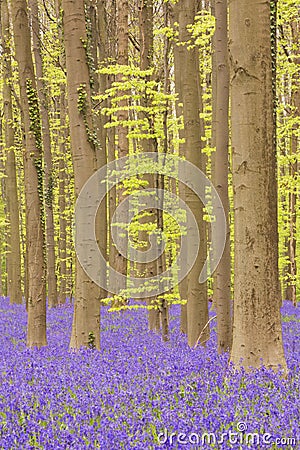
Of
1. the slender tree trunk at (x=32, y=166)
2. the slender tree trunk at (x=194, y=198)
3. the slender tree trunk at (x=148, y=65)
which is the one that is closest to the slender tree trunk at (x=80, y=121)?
the slender tree trunk at (x=32, y=166)

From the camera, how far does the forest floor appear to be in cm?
468

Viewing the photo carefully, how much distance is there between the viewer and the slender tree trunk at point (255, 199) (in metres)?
7.15

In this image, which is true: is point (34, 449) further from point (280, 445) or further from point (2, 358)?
point (2, 358)

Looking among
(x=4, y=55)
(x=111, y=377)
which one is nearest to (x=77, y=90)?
(x=111, y=377)

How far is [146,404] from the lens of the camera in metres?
5.99

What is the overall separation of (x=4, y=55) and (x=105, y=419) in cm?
1793

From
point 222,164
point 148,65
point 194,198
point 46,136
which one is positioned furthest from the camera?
point 46,136

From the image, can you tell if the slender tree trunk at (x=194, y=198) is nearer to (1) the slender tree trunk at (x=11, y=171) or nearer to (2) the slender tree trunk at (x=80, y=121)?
(2) the slender tree trunk at (x=80, y=121)

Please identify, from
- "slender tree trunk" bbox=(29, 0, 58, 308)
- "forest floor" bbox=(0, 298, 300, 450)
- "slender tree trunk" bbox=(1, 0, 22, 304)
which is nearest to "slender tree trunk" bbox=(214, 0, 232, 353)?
"forest floor" bbox=(0, 298, 300, 450)

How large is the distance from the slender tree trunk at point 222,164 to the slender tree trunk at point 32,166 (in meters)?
3.94

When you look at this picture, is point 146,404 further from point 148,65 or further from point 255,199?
point 148,65

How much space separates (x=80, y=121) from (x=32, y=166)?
180 cm

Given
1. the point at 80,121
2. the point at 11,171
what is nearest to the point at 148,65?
the point at 80,121

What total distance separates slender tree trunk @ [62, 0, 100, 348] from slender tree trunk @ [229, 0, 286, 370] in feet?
16.2
